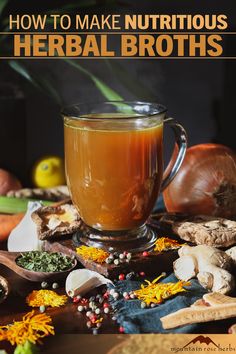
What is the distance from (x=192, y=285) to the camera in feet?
3.96

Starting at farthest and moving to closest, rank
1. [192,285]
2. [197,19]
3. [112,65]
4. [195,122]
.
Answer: [195,122] → [112,65] → [197,19] → [192,285]

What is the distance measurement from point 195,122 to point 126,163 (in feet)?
1.22

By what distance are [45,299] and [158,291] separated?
198 mm

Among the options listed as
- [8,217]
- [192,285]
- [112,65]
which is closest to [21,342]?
[192,285]

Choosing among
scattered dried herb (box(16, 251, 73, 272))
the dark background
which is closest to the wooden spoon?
scattered dried herb (box(16, 251, 73, 272))

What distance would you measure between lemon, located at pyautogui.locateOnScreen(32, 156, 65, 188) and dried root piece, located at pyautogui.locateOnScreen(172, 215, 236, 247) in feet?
1.17

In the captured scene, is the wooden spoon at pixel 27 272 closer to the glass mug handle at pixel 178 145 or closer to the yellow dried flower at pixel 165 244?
the yellow dried flower at pixel 165 244

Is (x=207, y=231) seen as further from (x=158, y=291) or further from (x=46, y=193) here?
(x=46, y=193)

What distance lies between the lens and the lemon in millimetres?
A: 1597

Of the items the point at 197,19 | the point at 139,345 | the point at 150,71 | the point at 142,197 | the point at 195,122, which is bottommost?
Result: the point at 139,345

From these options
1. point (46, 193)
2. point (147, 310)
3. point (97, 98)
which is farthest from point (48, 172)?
point (147, 310)

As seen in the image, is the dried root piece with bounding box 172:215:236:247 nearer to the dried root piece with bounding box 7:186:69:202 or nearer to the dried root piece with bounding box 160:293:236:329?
the dried root piece with bounding box 160:293:236:329

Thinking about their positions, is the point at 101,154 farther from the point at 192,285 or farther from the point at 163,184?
the point at 192,285

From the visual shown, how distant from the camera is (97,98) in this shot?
156 cm
